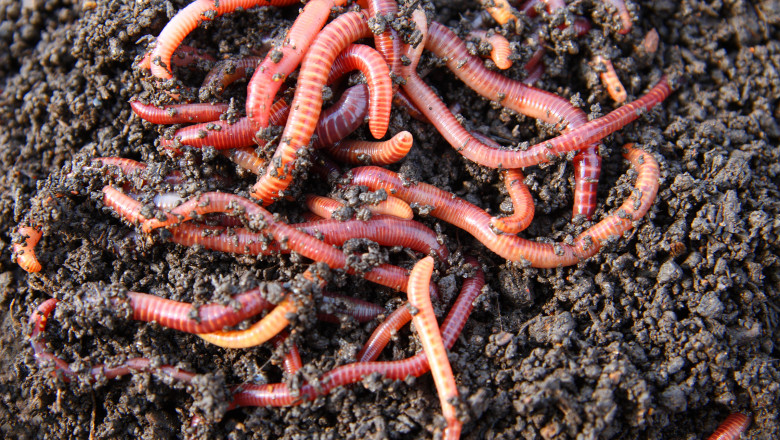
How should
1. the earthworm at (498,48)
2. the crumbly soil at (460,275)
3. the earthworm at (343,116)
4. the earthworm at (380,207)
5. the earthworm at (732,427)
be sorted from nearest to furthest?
the crumbly soil at (460,275) < the earthworm at (732,427) < the earthworm at (380,207) < the earthworm at (343,116) < the earthworm at (498,48)

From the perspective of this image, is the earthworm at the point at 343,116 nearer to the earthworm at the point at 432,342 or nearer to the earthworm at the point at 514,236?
the earthworm at the point at 514,236

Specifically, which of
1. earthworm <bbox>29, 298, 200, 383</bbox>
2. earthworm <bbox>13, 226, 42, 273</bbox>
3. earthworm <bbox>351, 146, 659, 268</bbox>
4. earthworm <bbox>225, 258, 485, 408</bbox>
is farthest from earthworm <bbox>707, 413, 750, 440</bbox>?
earthworm <bbox>13, 226, 42, 273</bbox>

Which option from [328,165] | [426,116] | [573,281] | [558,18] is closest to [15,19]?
[328,165]

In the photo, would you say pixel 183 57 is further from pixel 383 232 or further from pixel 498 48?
pixel 498 48

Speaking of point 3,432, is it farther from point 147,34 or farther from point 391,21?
point 391,21

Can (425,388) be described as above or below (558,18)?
below

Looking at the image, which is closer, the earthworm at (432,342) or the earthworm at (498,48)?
the earthworm at (432,342)

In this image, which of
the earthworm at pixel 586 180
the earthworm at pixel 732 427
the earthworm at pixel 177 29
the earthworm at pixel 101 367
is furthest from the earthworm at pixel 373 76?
the earthworm at pixel 732 427
